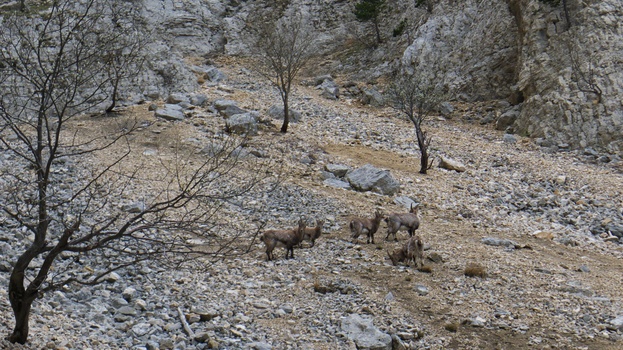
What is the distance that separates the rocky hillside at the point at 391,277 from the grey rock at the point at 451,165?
0.28 metres

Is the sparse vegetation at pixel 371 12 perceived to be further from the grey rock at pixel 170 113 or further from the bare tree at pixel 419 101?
the grey rock at pixel 170 113

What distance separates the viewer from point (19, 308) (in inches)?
298

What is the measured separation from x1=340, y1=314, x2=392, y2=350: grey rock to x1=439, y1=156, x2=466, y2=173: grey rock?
13.4 m

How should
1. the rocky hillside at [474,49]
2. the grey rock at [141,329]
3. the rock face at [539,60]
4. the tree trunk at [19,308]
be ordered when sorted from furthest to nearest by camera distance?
the rocky hillside at [474,49] < the rock face at [539,60] < the grey rock at [141,329] < the tree trunk at [19,308]

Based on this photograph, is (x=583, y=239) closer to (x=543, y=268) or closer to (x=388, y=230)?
(x=543, y=268)

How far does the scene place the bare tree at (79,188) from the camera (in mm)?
7297

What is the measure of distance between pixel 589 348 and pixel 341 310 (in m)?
4.20

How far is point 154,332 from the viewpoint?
9273 millimetres

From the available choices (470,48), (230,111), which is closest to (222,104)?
(230,111)

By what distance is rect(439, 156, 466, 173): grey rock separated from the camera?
2300cm

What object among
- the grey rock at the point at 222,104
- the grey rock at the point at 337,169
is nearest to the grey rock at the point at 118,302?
the grey rock at the point at 337,169

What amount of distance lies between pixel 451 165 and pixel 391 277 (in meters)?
11.3

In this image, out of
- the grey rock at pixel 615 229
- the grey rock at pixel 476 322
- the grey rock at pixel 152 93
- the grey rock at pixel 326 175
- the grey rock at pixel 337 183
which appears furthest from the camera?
the grey rock at pixel 152 93

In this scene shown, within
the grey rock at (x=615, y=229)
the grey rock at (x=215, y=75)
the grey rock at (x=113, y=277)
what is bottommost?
the grey rock at (x=113, y=277)
